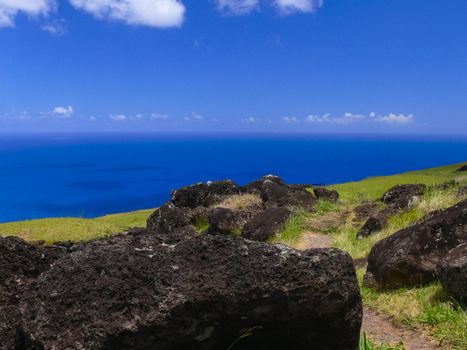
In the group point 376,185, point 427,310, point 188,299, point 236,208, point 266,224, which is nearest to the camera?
point 188,299

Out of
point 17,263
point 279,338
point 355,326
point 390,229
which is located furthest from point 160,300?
point 390,229

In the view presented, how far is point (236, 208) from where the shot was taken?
90.3 feet

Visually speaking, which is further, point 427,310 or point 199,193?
point 199,193

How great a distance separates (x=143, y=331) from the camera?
18.2ft

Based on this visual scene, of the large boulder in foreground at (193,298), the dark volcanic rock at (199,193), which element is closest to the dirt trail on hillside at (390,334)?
the large boulder in foreground at (193,298)

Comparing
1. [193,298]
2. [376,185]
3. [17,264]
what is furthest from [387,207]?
[376,185]

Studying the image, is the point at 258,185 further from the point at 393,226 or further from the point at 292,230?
the point at 393,226

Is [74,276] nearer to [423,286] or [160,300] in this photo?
[160,300]

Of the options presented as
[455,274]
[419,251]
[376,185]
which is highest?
[455,274]

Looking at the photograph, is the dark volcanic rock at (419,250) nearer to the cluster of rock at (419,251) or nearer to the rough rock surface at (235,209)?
the cluster of rock at (419,251)

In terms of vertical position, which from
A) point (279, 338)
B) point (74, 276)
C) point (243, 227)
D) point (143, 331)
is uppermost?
point (74, 276)

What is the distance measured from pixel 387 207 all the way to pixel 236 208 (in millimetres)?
8932

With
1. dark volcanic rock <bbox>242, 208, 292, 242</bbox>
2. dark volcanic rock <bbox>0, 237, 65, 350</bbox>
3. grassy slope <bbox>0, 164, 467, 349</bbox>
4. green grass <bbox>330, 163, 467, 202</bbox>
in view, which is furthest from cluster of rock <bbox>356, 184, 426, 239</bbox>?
dark volcanic rock <bbox>0, 237, 65, 350</bbox>

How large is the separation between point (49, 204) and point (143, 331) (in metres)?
200
